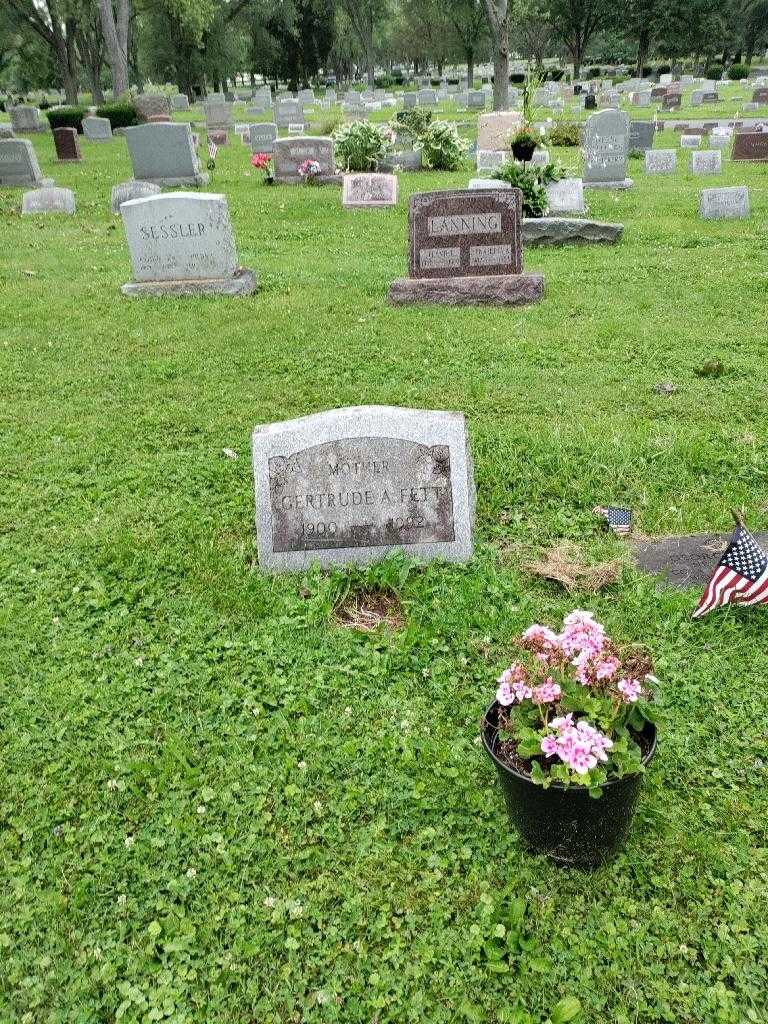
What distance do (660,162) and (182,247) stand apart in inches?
557

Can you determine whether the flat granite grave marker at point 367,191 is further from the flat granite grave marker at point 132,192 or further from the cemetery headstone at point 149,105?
the cemetery headstone at point 149,105

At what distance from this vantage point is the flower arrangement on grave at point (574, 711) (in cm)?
235

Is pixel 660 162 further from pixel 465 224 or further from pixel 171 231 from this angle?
pixel 171 231

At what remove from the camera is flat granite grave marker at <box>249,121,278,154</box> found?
23312 mm

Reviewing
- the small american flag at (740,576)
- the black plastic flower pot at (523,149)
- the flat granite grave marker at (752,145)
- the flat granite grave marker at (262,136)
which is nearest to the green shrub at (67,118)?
the flat granite grave marker at (262,136)

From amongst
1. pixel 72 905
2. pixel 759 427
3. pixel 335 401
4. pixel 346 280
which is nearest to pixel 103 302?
pixel 346 280

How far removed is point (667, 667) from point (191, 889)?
2.24 metres

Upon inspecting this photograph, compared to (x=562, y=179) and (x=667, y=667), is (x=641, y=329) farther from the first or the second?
(x=562, y=179)

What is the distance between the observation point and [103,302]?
9.27 meters

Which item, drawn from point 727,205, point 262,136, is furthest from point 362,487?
point 262,136

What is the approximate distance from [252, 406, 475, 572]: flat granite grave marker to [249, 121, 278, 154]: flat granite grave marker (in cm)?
2237

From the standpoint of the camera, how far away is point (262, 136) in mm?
23547

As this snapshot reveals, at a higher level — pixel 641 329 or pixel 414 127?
pixel 414 127

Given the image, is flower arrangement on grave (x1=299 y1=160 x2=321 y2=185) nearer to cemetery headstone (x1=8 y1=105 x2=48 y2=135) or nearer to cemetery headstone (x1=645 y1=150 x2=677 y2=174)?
cemetery headstone (x1=645 y1=150 x2=677 y2=174)
